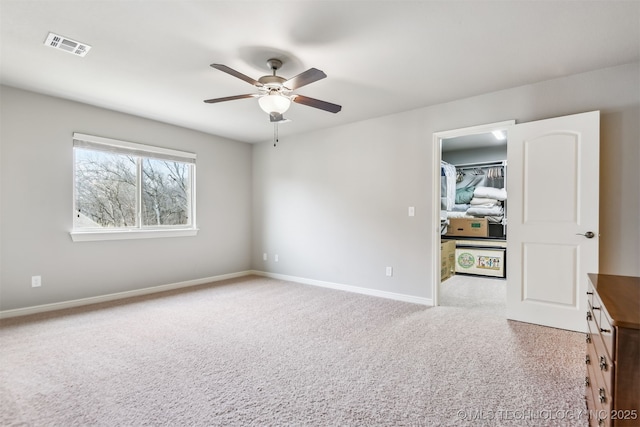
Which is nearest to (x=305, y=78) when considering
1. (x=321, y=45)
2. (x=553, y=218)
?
(x=321, y=45)

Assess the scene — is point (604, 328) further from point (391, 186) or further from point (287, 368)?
point (391, 186)

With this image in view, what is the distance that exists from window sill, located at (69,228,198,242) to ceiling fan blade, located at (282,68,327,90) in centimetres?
307

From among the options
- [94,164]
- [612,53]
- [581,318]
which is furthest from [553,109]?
[94,164]

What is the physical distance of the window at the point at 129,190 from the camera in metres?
3.79

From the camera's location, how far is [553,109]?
3.01m

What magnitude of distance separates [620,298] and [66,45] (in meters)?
3.77

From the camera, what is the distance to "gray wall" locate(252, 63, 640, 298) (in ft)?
8.94

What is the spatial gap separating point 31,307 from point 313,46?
157 inches

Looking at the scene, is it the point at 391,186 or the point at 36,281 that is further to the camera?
the point at 391,186

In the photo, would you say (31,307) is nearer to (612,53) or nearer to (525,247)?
(525,247)

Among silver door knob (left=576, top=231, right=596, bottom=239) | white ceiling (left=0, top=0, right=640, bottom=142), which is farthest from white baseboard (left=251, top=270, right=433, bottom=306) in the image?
white ceiling (left=0, top=0, right=640, bottom=142)

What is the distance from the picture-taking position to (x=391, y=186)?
4074 mm

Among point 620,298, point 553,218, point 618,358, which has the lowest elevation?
point 618,358

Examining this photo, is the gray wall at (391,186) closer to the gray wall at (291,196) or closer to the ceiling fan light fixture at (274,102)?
the gray wall at (291,196)
